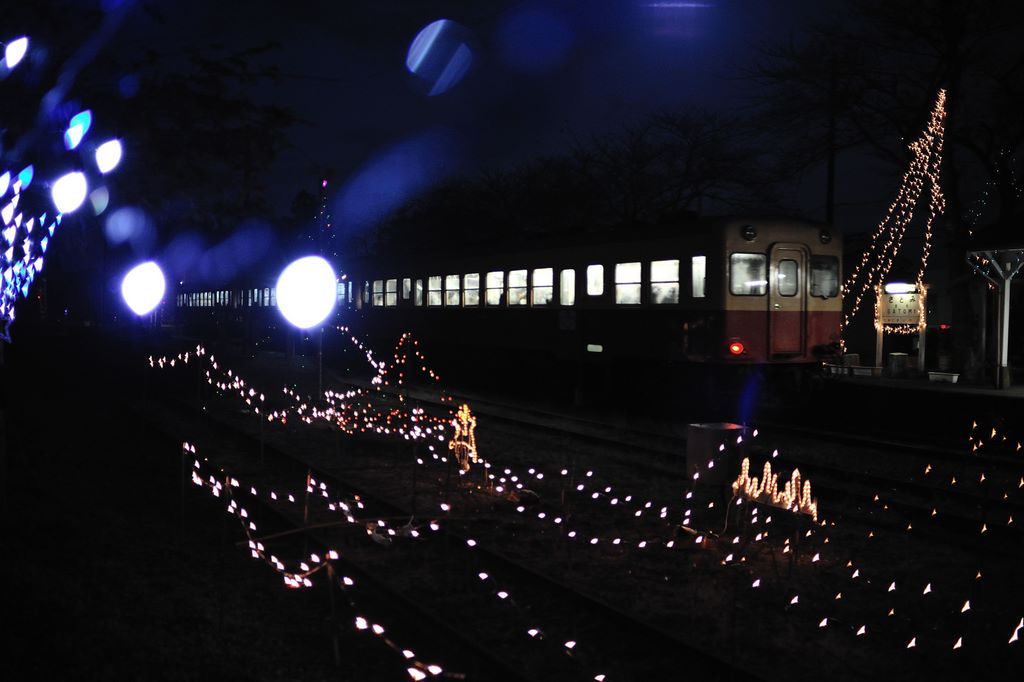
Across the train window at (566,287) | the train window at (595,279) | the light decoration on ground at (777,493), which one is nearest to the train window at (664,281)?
the train window at (595,279)

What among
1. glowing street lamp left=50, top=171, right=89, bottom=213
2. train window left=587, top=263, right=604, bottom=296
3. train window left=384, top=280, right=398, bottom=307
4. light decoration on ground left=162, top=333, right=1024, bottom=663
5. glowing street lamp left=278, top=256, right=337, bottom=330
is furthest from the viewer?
train window left=384, top=280, right=398, bottom=307

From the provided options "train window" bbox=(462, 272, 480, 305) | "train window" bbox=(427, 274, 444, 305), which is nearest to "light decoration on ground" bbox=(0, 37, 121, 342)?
"train window" bbox=(462, 272, 480, 305)

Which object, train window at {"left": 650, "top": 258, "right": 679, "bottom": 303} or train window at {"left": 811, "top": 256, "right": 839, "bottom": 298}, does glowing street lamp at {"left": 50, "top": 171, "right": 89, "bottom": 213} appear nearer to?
train window at {"left": 650, "top": 258, "right": 679, "bottom": 303}

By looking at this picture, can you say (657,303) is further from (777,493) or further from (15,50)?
(15,50)

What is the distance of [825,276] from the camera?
13.5 metres

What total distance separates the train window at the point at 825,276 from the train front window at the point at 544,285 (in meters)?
4.28

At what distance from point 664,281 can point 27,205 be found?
27.0ft

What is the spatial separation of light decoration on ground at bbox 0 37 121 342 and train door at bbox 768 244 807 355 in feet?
28.5

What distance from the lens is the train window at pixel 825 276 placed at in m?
13.4

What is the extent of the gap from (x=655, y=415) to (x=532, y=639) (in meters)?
9.50

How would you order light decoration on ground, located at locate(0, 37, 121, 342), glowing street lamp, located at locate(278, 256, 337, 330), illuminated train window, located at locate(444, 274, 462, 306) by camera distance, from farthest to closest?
illuminated train window, located at locate(444, 274, 462, 306) → glowing street lamp, located at locate(278, 256, 337, 330) → light decoration on ground, located at locate(0, 37, 121, 342)

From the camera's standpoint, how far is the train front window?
15.5 metres

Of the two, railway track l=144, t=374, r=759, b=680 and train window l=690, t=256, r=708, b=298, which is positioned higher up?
train window l=690, t=256, r=708, b=298

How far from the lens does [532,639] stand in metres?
4.88
